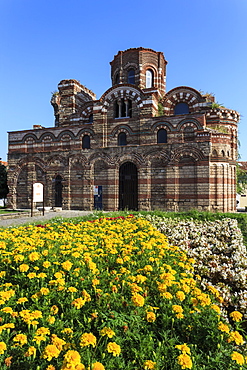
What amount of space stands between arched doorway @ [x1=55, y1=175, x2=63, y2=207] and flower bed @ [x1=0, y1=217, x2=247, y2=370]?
689 inches

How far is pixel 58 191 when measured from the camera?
846 inches

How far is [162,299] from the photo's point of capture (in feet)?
10.4

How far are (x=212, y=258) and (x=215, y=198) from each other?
474 inches

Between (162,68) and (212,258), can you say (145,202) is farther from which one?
(162,68)

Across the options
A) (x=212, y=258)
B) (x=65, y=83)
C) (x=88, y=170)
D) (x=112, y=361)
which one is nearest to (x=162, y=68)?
(x=65, y=83)

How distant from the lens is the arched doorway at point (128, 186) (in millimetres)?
19000

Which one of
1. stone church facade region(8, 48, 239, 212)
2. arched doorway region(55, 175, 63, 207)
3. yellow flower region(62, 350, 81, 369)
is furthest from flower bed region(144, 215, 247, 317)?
arched doorway region(55, 175, 63, 207)

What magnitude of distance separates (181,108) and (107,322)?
2093 cm

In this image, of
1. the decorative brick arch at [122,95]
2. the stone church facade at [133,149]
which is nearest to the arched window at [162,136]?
the stone church facade at [133,149]

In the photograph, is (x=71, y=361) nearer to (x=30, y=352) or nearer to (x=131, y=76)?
(x=30, y=352)

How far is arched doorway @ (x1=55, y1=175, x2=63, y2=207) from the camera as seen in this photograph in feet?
70.1

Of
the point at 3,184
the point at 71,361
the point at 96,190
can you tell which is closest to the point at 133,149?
the point at 96,190

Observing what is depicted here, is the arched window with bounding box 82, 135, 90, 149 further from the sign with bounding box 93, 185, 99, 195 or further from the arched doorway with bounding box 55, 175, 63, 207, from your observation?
the sign with bounding box 93, 185, 99, 195

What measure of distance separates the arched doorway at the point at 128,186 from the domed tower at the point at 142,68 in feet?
30.2
